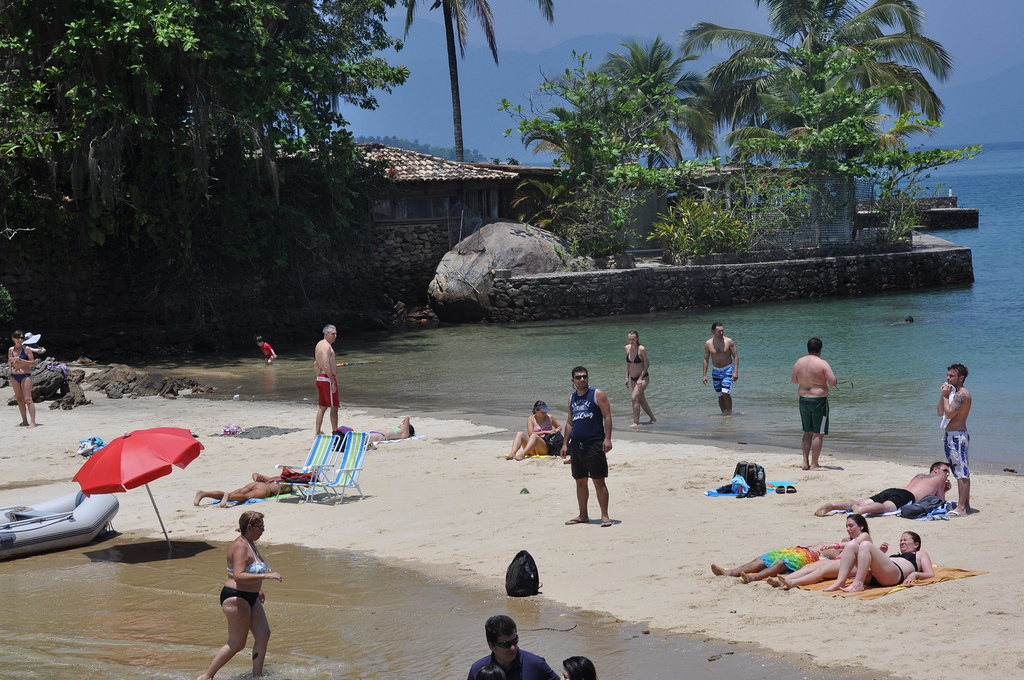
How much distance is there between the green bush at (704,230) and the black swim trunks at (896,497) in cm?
2501

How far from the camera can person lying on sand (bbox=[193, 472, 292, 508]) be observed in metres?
10.8

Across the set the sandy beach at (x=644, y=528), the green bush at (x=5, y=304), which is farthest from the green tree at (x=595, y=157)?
the sandy beach at (x=644, y=528)

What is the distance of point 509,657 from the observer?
4.87m

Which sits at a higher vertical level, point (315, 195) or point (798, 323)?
point (315, 195)

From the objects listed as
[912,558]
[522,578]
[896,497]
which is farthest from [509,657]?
[896,497]

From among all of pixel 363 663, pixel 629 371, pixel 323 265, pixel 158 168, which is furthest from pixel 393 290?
pixel 363 663

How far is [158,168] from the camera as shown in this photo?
24062mm

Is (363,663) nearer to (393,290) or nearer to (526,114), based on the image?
(393,290)

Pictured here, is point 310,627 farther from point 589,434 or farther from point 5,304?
point 5,304

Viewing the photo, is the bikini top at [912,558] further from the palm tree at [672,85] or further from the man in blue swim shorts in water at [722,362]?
the palm tree at [672,85]

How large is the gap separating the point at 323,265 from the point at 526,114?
9.37 m

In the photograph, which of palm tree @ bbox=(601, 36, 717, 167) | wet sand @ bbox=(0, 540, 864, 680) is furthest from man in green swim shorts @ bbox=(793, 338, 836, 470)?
palm tree @ bbox=(601, 36, 717, 167)

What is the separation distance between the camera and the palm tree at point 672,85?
4325 cm

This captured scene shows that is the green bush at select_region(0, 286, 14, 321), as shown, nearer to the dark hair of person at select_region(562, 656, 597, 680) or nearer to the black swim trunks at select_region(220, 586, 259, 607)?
the black swim trunks at select_region(220, 586, 259, 607)
